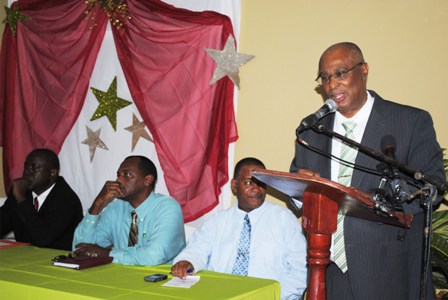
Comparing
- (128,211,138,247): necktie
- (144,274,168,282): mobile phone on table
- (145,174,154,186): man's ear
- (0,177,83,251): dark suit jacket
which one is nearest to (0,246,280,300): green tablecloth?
(144,274,168,282): mobile phone on table

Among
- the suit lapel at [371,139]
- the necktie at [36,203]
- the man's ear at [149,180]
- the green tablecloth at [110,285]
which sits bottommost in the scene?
the green tablecloth at [110,285]

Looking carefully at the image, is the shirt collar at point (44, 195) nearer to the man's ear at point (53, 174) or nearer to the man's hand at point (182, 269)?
the man's ear at point (53, 174)

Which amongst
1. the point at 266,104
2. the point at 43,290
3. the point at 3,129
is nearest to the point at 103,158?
the point at 3,129

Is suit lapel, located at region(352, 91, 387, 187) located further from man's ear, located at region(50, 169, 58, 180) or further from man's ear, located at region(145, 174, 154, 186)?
man's ear, located at region(50, 169, 58, 180)

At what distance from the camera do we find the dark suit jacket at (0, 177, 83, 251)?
4434mm

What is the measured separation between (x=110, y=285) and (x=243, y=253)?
1.12m

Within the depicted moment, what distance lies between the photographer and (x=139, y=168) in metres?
4.20

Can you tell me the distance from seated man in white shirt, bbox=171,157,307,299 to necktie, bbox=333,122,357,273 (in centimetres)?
81

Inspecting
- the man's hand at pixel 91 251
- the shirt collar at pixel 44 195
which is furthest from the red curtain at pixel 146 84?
the man's hand at pixel 91 251

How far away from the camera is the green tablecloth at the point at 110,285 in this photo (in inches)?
103

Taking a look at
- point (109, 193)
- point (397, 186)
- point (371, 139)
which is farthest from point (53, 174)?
point (397, 186)

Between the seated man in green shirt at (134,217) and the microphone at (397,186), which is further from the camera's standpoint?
the seated man in green shirt at (134,217)

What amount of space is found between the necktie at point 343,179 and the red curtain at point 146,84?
1989 millimetres

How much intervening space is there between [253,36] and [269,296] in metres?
2.52
